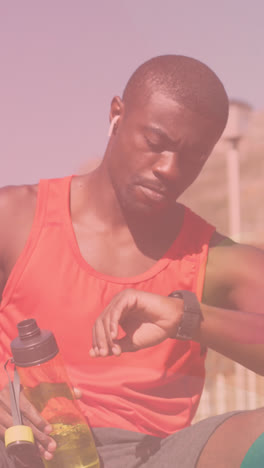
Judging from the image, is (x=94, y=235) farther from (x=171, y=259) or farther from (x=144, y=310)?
(x=144, y=310)

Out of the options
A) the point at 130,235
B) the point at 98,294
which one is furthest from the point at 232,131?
the point at 98,294

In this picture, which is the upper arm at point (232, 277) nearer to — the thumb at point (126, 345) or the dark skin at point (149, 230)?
the dark skin at point (149, 230)

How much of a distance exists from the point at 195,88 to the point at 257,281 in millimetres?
458

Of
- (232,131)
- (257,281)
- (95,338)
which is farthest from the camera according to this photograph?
(232,131)

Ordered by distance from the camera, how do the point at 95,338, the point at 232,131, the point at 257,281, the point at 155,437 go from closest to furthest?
the point at 95,338, the point at 155,437, the point at 257,281, the point at 232,131

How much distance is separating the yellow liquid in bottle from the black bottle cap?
0.22 meters

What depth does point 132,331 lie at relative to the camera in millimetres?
1162

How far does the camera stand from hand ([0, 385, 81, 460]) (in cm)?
116

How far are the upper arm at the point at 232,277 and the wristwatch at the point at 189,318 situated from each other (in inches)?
9.4

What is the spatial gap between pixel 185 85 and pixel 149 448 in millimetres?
770

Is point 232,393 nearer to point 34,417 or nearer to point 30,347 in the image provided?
point 34,417

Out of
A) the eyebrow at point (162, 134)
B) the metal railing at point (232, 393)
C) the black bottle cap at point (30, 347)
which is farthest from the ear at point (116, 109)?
the metal railing at point (232, 393)

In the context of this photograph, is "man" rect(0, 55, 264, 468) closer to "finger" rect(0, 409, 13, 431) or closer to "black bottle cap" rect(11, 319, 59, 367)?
"finger" rect(0, 409, 13, 431)

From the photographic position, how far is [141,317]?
1.18 metres
